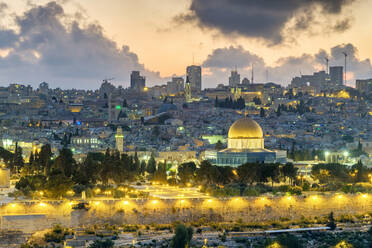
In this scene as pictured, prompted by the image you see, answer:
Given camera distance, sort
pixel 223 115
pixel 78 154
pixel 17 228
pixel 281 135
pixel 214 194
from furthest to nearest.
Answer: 1. pixel 223 115
2. pixel 281 135
3. pixel 78 154
4. pixel 214 194
5. pixel 17 228

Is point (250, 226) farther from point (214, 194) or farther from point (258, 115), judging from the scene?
point (258, 115)

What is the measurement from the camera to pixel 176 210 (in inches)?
1511

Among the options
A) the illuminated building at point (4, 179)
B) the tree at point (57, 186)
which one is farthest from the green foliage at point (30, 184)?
the illuminated building at point (4, 179)

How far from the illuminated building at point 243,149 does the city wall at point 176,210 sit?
489 inches

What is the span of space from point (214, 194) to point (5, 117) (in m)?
83.1

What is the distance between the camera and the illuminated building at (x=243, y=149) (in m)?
53.8

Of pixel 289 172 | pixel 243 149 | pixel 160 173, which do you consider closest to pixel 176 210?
pixel 160 173

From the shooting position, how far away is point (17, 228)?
117 feet

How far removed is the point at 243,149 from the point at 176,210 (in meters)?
17.6

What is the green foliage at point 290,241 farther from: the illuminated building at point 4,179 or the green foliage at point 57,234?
the illuminated building at point 4,179

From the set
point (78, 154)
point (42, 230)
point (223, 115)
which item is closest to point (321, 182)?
point (42, 230)

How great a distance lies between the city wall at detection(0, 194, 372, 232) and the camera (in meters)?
36.1

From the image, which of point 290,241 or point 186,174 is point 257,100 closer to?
point 186,174

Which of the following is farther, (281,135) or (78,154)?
(281,135)
